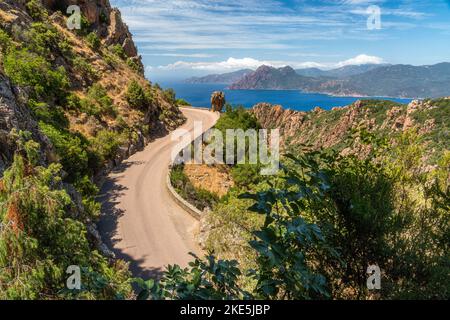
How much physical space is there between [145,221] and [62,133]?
343 inches

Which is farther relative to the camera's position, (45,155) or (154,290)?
(45,155)

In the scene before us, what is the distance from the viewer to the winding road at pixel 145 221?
1636cm

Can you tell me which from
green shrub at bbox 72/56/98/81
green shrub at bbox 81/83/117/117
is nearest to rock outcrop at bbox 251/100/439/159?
green shrub at bbox 72/56/98/81

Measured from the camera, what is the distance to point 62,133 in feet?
72.3

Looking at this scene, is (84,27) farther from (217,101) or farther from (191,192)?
(191,192)

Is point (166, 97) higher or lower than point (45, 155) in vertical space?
higher

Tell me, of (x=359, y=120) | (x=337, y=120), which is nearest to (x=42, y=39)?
(x=359, y=120)

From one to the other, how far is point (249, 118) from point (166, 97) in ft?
45.8

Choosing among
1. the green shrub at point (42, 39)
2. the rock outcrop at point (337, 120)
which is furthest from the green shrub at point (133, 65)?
the rock outcrop at point (337, 120)

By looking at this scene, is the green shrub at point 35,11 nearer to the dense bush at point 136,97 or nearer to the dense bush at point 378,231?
the dense bush at point 136,97

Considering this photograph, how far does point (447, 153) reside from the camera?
8258 mm

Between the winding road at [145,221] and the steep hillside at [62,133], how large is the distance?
1.44 metres

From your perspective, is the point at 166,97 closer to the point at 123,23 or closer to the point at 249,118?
the point at 249,118
